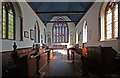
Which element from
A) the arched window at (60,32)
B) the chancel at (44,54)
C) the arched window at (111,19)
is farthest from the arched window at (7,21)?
the arched window at (60,32)

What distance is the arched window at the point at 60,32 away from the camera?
2353cm

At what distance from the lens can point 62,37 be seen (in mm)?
23609

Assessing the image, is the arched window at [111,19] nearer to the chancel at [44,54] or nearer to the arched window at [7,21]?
the chancel at [44,54]

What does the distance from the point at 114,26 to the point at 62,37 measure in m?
16.7

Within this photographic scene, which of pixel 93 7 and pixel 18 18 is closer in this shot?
pixel 18 18

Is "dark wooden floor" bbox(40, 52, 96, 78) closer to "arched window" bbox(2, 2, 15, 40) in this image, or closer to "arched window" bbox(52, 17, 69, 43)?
"arched window" bbox(2, 2, 15, 40)

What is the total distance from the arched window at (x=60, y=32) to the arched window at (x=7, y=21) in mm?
16395

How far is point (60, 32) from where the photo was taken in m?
23.8

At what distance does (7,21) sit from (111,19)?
433 centimetres

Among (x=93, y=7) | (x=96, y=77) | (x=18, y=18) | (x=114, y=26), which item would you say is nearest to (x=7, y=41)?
(x=18, y=18)

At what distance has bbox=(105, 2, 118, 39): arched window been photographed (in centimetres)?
680

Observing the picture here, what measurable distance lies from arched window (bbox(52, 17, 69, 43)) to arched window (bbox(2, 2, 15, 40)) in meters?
16.4

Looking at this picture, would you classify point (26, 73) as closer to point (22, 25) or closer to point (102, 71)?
point (102, 71)

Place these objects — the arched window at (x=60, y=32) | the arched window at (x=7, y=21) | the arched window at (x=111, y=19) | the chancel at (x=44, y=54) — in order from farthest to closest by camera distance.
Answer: the arched window at (x=60, y=32)
the arched window at (x=111, y=19)
the arched window at (x=7, y=21)
the chancel at (x=44, y=54)
